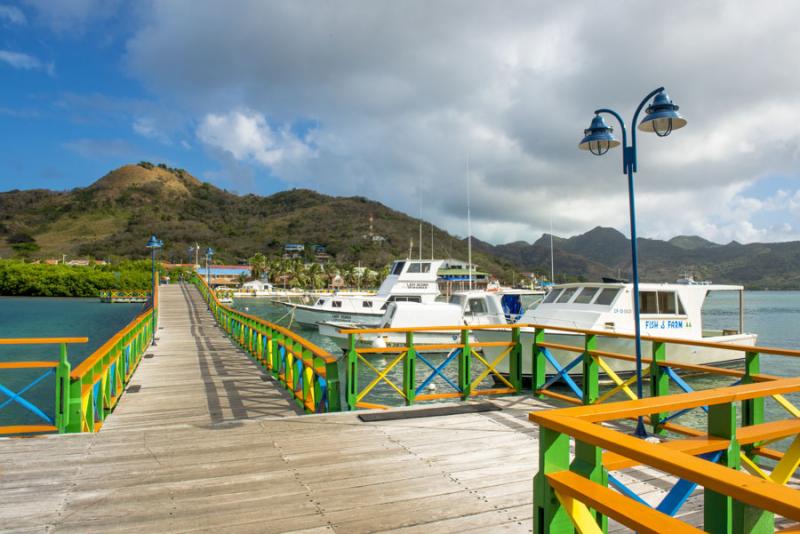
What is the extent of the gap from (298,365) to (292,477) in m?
4.02

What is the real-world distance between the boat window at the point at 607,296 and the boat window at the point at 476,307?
668 centimetres

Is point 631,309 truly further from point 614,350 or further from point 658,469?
point 658,469

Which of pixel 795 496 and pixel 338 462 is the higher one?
pixel 795 496

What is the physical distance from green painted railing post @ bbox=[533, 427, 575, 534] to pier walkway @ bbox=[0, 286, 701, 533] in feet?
4.53

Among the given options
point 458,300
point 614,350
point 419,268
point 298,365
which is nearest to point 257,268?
point 419,268

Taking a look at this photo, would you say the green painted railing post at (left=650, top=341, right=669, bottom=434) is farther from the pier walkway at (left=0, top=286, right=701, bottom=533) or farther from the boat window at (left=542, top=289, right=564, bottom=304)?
the boat window at (left=542, top=289, right=564, bottom=304)

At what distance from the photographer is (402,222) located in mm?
198500

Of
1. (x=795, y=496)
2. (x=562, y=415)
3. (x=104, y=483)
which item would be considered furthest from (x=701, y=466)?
(x=104, y=483)

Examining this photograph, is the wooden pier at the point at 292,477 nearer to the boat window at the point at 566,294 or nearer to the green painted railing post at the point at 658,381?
the green painted railing post at the point at 658,381

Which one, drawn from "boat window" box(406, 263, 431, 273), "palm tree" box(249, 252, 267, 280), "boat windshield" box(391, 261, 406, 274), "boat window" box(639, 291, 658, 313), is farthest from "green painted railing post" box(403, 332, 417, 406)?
"palm tree" box(249, 252, 267, 280)

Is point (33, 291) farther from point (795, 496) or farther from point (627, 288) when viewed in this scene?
point (795, 496)

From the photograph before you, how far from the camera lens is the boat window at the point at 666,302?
1545cm

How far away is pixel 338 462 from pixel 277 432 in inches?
49.9

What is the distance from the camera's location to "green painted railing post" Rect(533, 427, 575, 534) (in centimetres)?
216
